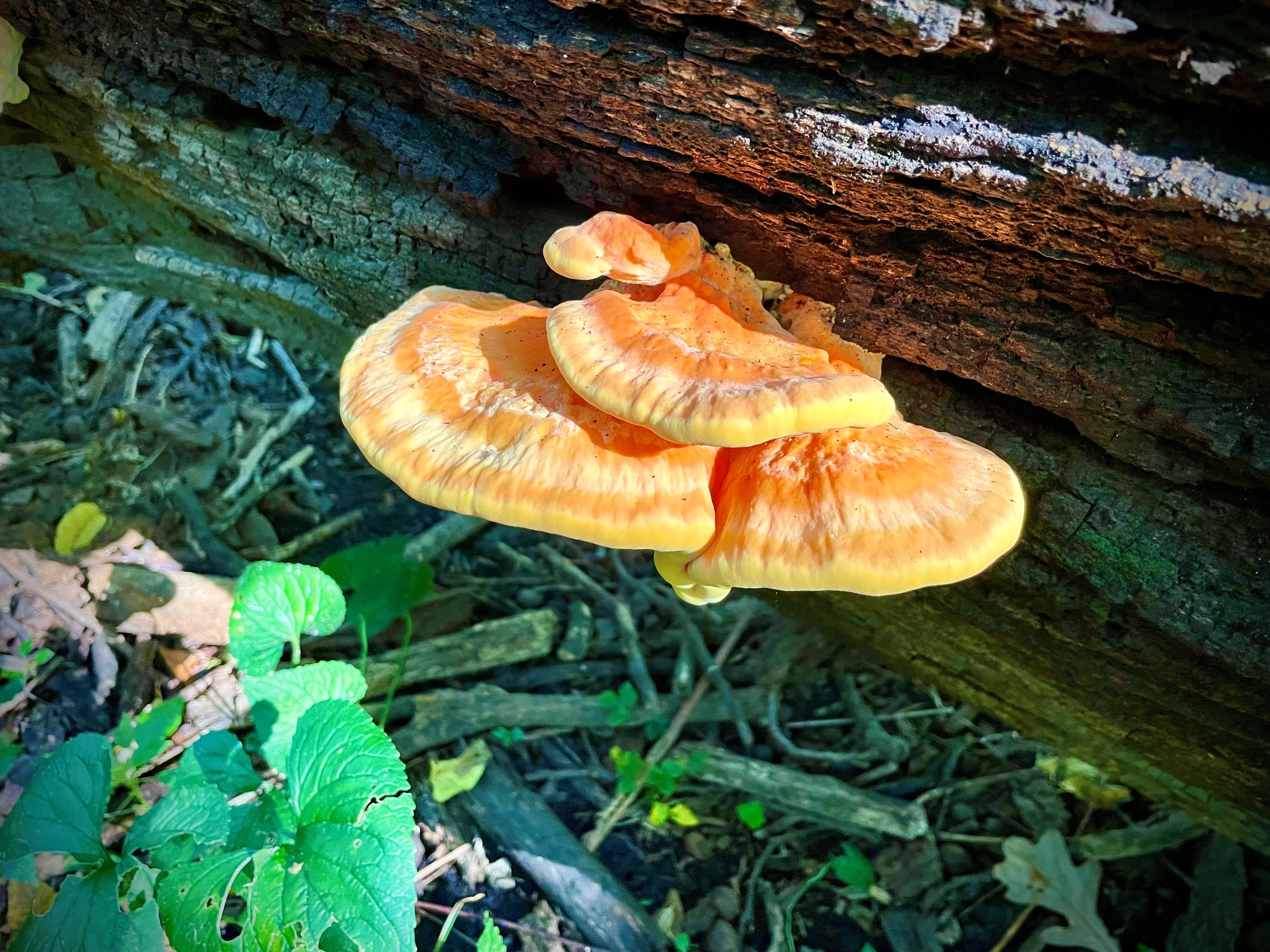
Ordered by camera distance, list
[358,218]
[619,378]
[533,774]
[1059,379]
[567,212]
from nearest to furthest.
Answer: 1. [619,378]
2. [1059,379]
3. [567,212]
4. [358,218]
5. [533,774]

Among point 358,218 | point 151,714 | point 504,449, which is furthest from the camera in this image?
point 151,714

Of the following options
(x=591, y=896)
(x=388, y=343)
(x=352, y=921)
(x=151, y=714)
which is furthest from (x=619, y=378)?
(x=151, y=714)

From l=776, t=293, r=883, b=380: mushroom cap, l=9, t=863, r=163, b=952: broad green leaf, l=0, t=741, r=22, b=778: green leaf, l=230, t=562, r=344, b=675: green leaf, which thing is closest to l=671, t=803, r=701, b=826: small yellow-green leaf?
l=230, t=562, r=344, b=675: green leaf

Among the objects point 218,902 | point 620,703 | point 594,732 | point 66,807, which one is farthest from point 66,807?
point 620,703

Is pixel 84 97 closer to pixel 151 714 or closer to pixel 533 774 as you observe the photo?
pixel 151 714

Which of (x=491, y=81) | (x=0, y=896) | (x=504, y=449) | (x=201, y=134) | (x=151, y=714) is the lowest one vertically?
(x=0, y=896)

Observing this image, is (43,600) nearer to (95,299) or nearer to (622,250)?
(95,299)

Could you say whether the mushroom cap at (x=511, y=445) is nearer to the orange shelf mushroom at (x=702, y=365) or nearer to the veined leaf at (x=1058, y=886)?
the orange shelf mushroom at (x=702, y=365)

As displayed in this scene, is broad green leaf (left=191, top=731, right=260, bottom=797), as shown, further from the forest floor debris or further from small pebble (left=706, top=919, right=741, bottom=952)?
small pebble (left=706, top=919, right=741, bottom=952)
